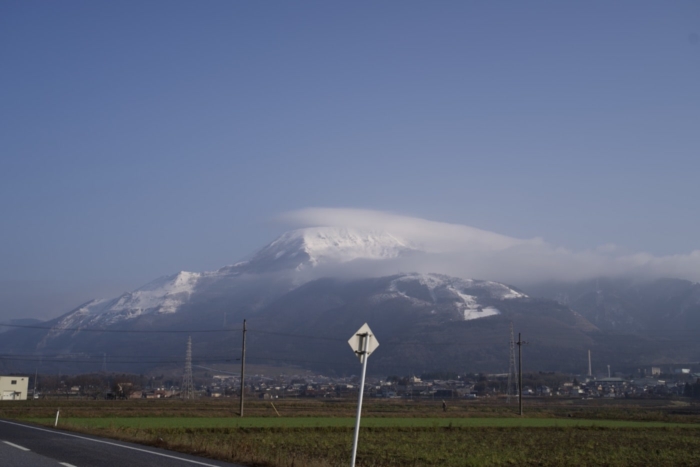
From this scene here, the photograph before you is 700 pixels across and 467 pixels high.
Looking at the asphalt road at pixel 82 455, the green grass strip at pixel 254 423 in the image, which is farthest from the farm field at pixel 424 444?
the asphalt road at pixel 82 455

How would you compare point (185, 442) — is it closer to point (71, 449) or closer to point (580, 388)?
point (71, 449)

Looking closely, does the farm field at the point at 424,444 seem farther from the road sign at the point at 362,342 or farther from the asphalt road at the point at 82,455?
the road sign at the point at 362,342

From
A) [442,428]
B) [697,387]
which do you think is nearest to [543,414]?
[442,428]

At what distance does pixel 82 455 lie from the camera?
20.5 m

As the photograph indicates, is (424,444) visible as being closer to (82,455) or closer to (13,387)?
(82,455)

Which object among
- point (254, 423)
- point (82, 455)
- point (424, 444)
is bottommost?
point (254, 423)

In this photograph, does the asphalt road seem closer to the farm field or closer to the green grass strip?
the farm field

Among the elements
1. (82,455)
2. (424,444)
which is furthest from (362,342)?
(424,444)

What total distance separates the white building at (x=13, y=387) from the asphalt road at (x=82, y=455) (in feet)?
291

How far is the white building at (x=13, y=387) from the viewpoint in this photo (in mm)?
105944

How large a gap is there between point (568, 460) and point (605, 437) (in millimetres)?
17356

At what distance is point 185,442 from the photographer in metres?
26.4

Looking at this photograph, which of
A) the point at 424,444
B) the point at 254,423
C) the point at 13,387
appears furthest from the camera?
the point at 13,387

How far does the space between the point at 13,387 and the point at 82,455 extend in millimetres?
97505
